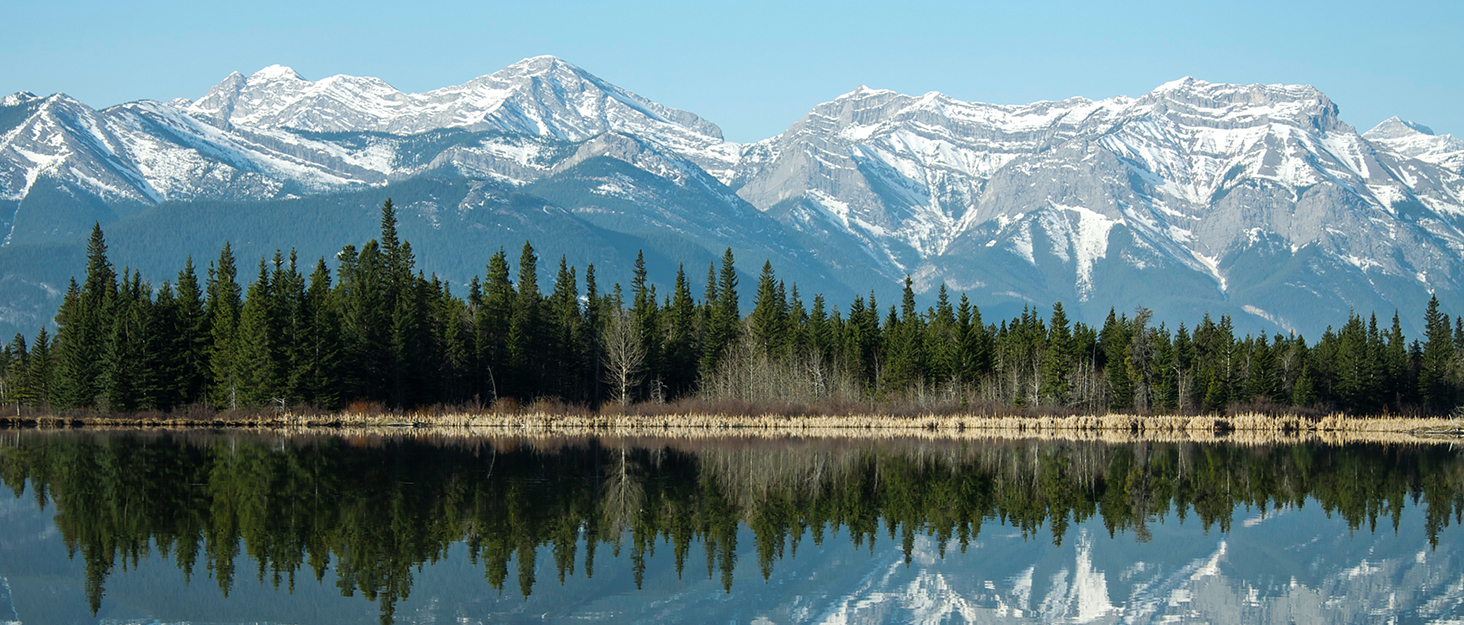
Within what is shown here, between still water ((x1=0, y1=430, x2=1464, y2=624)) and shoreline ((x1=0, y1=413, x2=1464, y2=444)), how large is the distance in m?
24.7

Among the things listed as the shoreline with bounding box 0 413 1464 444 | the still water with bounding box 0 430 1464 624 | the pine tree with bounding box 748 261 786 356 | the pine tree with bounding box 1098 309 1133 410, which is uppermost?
the pine tree with bounding box 748 261 786 356

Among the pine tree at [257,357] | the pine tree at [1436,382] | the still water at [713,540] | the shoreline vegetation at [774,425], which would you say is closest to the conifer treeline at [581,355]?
the pine tree at [257,357]

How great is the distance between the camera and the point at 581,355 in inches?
4358

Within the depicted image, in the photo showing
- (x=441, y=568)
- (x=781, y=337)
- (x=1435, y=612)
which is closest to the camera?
(x=1435, y=612)

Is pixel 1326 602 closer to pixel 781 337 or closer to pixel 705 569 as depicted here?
pixel 705 569

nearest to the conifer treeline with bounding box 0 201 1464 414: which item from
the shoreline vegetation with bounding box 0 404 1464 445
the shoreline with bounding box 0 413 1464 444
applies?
the shoreline vegetation with bounding box 0 404 1464 445

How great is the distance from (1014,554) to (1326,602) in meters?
7.60

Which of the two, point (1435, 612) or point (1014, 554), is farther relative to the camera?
point (1014, 554)

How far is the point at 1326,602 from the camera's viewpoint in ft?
91.5

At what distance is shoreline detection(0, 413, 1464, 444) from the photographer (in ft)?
268

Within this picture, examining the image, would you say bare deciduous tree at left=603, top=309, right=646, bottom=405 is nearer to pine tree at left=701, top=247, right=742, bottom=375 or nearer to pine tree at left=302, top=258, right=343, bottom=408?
pine tree at left=701, top=247, right=742, bottom=375

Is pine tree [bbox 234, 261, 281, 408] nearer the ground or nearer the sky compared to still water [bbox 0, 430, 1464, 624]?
nearer the sky

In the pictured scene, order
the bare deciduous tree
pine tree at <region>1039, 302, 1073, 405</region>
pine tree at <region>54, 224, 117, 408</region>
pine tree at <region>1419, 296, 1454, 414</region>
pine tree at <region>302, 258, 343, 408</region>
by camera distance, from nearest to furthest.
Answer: pine tree at <region>302, 258, 343, 408</region> < pine tree at <region>54, 224, 117, 408</region> < the bare deciduous tree < pine tree at <region>1039, 302, 1073, 405</region> < pine tree at <region>1419, 296, 1454, 414</region>

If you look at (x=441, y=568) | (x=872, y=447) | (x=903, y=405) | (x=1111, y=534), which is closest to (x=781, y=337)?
(x=903, y=405)
